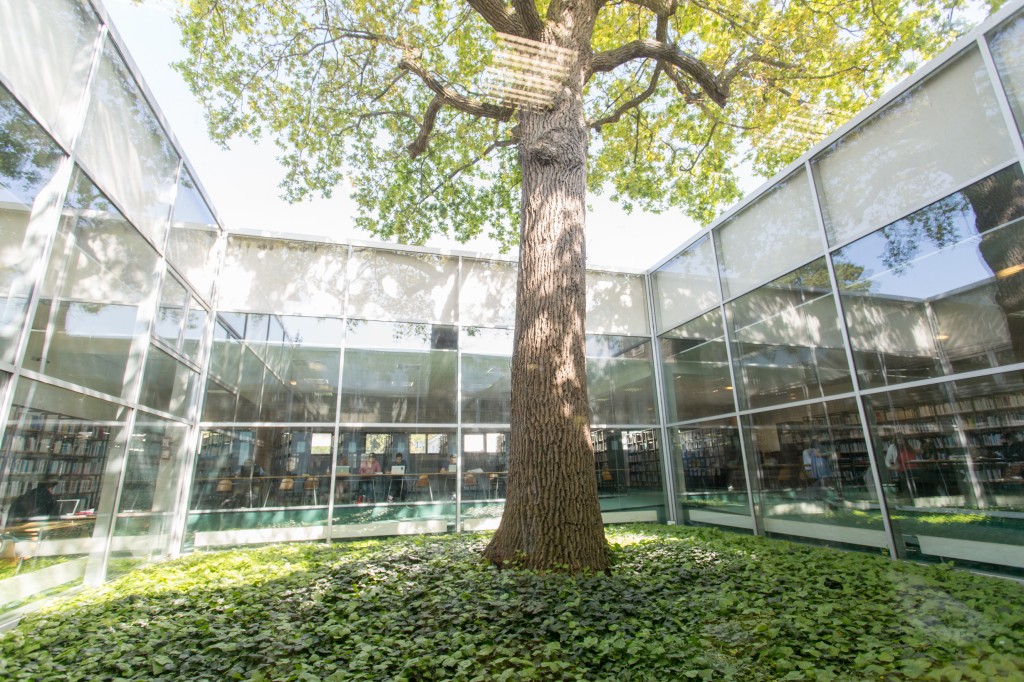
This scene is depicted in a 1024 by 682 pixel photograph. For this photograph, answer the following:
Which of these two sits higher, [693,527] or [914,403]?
[914,403]

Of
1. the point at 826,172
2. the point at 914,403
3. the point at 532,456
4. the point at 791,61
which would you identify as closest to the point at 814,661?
the point at 532,456

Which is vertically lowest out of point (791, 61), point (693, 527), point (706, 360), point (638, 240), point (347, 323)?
point (693, 527)

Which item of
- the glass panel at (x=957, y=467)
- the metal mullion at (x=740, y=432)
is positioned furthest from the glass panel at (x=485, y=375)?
the glass panel at (x=957, y=467)

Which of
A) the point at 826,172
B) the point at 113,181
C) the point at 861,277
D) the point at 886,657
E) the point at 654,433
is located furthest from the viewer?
the point at 654,433

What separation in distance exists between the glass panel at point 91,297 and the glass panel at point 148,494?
2.87 feet

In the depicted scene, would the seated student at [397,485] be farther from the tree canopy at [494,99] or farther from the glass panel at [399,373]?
the tree canopy at [494,99]

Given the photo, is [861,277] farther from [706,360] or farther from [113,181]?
[113,181]

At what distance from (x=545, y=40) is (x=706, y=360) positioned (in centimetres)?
529

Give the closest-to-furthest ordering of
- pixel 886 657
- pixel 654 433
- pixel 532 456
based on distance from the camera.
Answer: pixel 886 657 < pixel 532 456 < pixel 654 433

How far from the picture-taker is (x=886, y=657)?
2.42 m

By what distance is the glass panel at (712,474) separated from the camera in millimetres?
7320

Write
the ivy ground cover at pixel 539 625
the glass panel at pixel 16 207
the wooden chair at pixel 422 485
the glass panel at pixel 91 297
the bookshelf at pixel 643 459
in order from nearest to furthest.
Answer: the ivy ground cover at pixel 539 625
the glass panel at pixel 16 207
the glass panel at pixel 91 297
the wooden chair at pixel 422 485
the bookshelf at pixel 643 459

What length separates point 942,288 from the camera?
467 centimetres

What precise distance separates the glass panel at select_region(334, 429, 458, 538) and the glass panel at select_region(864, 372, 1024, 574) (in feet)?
19.0
